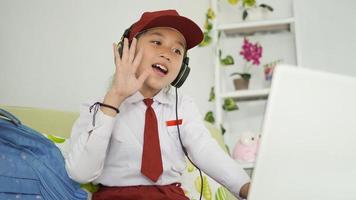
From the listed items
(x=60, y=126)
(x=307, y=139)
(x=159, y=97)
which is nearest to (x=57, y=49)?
(x=60, y=126)

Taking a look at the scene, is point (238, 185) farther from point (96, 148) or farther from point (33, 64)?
point (33, 64)

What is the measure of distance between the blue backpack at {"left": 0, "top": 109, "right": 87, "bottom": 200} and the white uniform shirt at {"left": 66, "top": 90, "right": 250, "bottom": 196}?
1.6 inches

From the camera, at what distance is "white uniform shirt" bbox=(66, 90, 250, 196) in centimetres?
100

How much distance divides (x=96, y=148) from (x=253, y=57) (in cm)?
147

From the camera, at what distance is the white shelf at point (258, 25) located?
87.1 inches

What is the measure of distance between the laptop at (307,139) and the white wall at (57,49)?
1.60 m

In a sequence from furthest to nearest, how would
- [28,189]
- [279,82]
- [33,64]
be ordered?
[33,64] < [28,189] < [279,82]

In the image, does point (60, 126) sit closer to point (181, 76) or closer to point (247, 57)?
point (181, 76)

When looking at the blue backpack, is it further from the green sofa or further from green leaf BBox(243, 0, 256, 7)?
green leaf BBox(243, 0, 256, 7)

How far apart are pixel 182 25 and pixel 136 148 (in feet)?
1.21


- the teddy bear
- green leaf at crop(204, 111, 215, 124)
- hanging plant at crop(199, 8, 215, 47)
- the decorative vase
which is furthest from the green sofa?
hanging plant at crop(199, 8, 215, 47)

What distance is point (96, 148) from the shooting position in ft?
3.25

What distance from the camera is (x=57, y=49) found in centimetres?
207

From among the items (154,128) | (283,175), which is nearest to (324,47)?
(154,128)
